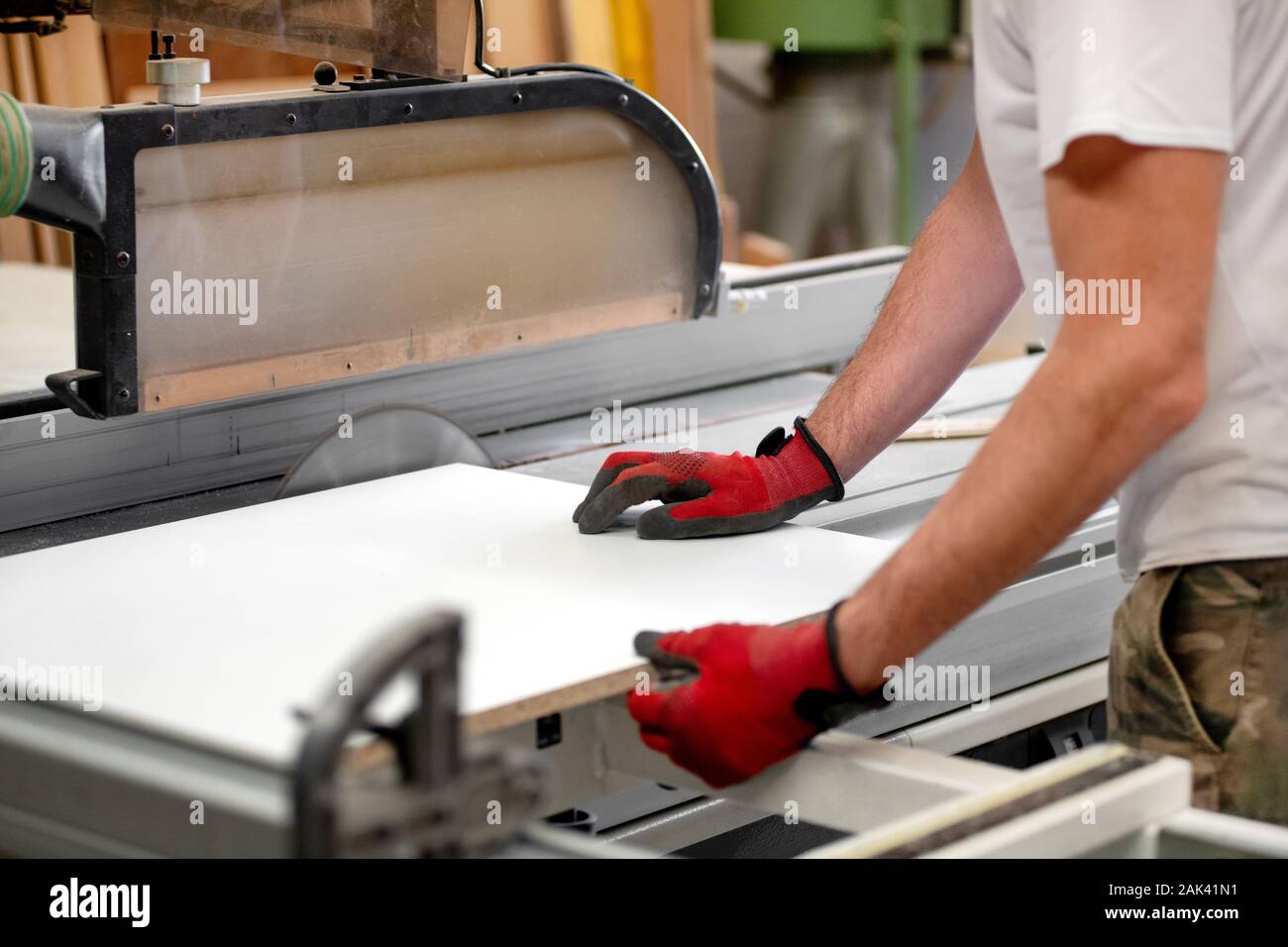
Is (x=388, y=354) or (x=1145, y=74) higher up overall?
(x=1145, y=74)

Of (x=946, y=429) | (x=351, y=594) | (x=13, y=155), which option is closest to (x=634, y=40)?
(x=946, y=429)

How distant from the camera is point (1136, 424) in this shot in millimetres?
1069

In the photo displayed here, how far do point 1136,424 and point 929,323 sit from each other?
0.50 meters

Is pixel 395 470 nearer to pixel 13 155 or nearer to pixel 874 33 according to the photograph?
pixel 13 155

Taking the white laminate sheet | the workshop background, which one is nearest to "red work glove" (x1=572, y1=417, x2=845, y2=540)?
the white laminate sheet

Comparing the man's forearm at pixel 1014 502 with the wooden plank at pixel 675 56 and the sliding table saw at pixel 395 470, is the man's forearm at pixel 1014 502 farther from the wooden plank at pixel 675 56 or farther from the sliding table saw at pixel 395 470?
the wooden plank at pixel 675 56

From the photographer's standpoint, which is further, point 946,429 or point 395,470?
point 946,429

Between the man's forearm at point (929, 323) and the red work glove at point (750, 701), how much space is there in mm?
454

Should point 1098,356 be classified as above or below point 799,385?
above
